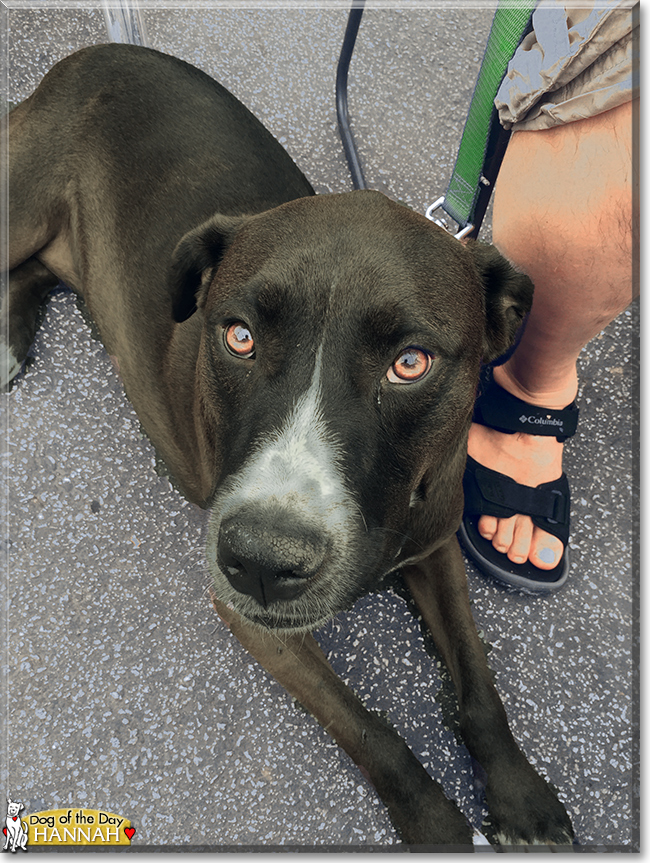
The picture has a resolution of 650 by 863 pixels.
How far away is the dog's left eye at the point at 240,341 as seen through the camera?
145cm

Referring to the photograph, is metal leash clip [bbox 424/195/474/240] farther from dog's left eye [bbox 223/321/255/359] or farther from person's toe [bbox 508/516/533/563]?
dog's left eye [bbox 223/321/255/359]

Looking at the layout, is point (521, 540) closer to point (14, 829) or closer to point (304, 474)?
point (304, 474)

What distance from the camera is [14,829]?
1.73 metres

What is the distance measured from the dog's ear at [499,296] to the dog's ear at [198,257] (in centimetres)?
64

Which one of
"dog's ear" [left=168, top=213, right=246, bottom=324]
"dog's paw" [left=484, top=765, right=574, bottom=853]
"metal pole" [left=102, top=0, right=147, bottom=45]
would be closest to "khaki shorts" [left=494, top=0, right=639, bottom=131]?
"dog's ear" [left=168, top=213, right=246, bottom=324]

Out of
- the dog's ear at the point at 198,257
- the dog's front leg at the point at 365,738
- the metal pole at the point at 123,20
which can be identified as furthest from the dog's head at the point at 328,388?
the metal pole at the point at 123,20

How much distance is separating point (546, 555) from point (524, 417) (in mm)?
497

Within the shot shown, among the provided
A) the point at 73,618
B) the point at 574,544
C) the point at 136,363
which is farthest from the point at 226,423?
the point at 574,544

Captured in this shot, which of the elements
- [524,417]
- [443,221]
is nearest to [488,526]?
[524,417]

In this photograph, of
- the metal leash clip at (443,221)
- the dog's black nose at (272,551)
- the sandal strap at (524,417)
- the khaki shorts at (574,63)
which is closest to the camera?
the dog's black nose at (272,551)

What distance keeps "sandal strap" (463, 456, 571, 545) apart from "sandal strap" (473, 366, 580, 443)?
0.17 meters

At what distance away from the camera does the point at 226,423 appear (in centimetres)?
153

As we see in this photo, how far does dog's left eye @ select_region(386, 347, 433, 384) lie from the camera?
139cm

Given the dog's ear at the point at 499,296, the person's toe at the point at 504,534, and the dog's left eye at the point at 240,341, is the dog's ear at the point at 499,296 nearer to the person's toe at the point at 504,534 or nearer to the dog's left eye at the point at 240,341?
the dog's left eye at the point at 240,341
